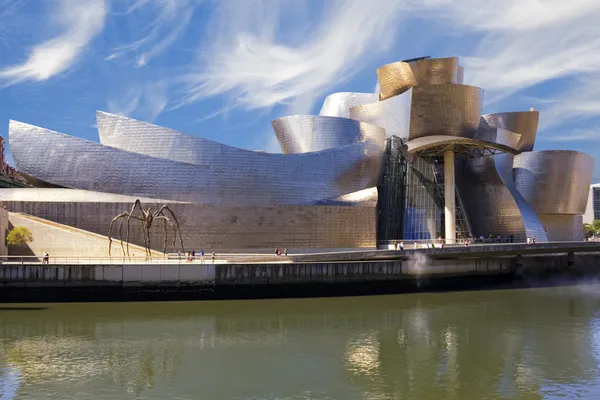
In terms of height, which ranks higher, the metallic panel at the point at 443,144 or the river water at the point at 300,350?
the metallic panel at the point at 443,144

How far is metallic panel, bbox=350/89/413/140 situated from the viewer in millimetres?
38781

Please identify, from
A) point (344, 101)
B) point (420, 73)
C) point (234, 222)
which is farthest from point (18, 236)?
point (420, 73)

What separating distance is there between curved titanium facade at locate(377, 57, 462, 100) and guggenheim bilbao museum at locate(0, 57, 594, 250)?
9 cm

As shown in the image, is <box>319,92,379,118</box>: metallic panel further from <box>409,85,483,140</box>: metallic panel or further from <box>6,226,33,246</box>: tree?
<box>6,226,33,246</box>: tree

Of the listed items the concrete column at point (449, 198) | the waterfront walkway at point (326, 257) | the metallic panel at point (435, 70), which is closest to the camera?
the waterfront walkway at point (326, 257)

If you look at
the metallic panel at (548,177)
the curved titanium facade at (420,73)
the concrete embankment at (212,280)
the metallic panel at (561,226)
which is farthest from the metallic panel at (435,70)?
the concrete embankment at (212,280)

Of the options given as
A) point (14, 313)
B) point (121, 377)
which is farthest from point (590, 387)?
point (14, 313)

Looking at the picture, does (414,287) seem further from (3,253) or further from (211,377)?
(3,253)

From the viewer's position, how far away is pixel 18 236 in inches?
1045

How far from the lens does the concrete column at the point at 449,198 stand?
37.4 meters

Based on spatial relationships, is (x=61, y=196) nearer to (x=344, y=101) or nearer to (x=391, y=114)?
(x=391, y=114)

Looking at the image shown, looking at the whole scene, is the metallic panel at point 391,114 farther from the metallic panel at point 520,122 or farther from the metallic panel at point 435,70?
the metallic panel at point 520,122

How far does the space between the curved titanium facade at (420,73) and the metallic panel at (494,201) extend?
6.55 metres

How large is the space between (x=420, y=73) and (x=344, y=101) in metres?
7.42
